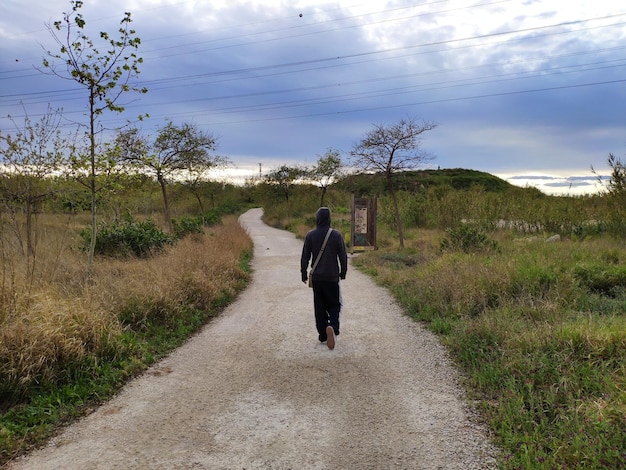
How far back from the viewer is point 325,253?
213 inches

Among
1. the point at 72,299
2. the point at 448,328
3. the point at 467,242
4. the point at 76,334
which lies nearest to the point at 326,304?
the point at 448,328

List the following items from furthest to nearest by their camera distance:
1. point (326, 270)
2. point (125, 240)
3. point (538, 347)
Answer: point (125, 240) → point (326, 270) → point (538, 347)

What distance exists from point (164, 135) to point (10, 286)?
13284mm

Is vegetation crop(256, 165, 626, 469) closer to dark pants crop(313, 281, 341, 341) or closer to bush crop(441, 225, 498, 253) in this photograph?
bush crop(441, 225, 498, 253)

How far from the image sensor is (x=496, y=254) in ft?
34.1

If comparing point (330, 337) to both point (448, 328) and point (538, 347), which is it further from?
point (538, 347)

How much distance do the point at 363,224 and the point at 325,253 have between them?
33.4 ft

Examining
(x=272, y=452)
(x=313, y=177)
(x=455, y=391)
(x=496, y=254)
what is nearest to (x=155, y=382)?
(x=272, y=452)

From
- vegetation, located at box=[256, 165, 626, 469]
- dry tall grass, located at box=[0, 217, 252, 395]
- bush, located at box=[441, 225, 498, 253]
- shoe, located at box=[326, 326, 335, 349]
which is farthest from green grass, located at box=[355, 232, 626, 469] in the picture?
dry tall grass, located at box=[0, 217, 252, 395]

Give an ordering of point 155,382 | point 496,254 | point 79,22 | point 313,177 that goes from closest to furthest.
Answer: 1. point 155,382
2. point 79,22
3. point 496,254
4. point 313,177

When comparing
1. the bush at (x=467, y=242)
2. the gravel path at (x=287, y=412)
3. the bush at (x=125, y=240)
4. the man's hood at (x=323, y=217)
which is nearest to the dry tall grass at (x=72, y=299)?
the gravel path at (x=287, y=412)

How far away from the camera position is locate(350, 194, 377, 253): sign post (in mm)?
15289

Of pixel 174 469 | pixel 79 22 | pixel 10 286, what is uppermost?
pixel 79 22

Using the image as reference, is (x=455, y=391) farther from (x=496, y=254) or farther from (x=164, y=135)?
(x=164, y=135)
